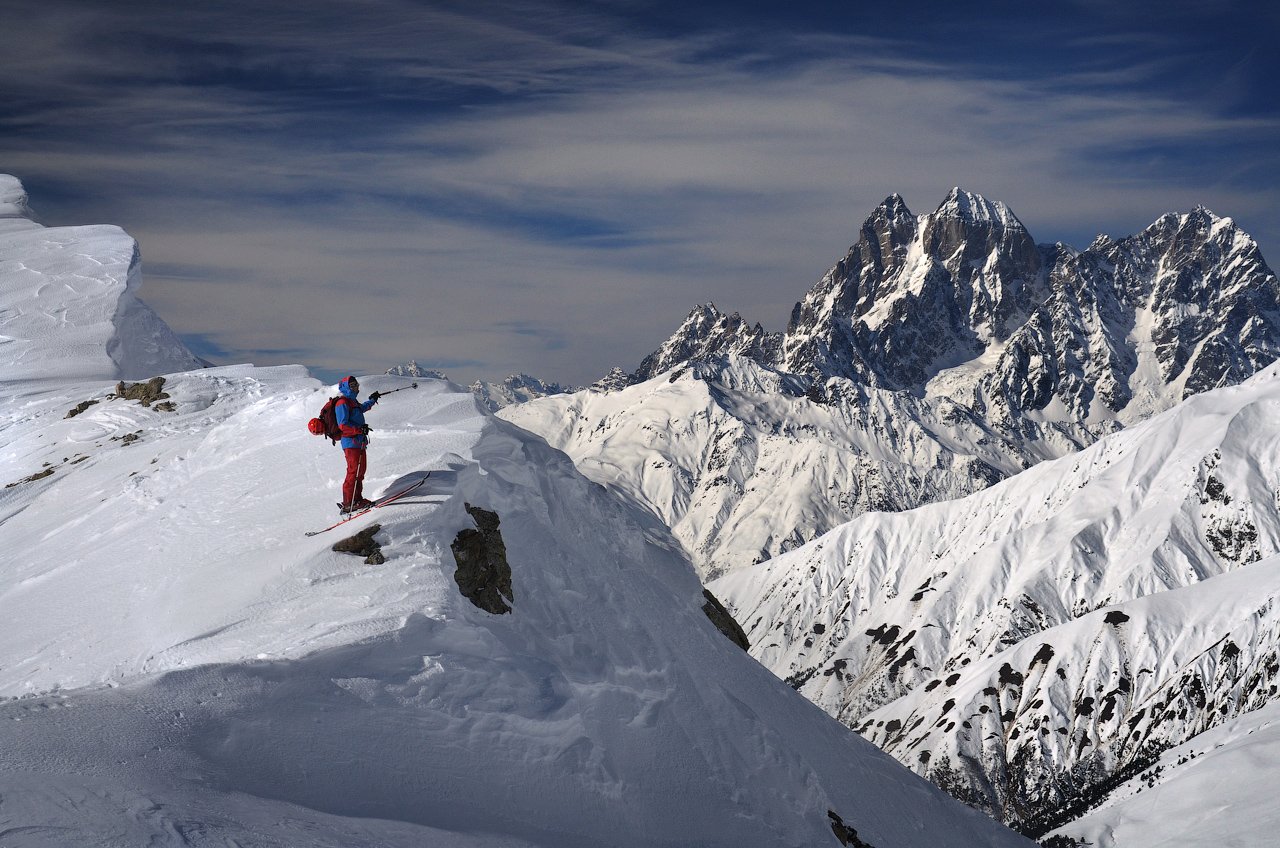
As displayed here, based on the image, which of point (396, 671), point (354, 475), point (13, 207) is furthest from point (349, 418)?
point (13, 207)

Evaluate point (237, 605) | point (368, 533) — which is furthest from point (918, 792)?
point (237, 605)

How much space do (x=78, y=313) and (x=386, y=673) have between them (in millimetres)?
64315

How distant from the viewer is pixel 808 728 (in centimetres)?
3203

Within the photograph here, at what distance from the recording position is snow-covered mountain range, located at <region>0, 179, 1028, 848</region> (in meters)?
14.9

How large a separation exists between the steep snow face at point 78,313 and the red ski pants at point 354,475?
45402 mm

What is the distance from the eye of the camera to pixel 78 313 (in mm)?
70875

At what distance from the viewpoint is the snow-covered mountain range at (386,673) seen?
48.8 feet

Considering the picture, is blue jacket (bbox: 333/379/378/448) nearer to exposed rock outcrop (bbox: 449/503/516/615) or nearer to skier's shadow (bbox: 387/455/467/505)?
skier's shadow (bbox: 387/455/467/505)

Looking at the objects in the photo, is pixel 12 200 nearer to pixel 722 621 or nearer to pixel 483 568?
pixel 722 621

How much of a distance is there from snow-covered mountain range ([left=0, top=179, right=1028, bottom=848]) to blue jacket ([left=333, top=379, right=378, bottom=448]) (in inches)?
66.6

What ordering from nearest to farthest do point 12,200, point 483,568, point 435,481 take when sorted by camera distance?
point 483,568
point 435,481
point 12,200

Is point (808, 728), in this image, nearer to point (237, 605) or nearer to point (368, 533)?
point (368, 533)

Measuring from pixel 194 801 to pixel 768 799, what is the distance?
1533cm

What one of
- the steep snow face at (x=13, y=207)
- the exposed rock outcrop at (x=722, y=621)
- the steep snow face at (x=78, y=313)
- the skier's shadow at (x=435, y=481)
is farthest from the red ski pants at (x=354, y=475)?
the steep snow face at (x=13, y=207)
